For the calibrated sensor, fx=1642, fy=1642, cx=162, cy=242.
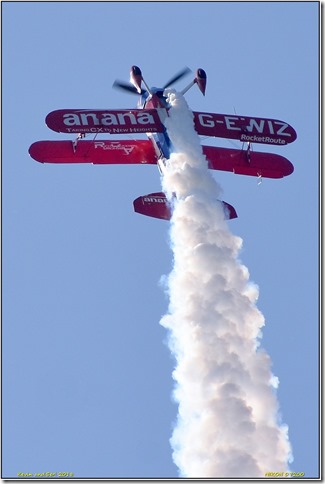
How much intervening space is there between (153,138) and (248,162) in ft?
9.33

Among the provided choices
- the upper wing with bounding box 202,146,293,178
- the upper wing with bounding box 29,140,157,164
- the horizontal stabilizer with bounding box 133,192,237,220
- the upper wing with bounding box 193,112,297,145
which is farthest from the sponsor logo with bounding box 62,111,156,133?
the upper wing with bounding box 202,146,293,178

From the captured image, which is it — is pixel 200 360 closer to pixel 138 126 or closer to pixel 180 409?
pixel 180 409

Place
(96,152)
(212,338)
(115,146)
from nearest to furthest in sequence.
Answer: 1. (212,338)
2. (96,152)
3. (115,146)

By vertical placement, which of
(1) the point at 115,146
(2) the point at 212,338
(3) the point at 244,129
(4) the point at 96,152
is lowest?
(2) the point at 212,338

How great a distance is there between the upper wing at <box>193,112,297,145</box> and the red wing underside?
143 centimetres

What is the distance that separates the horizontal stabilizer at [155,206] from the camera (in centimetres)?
4156

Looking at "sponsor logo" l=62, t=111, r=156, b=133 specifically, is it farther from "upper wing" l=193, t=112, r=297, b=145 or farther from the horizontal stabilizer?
the horizontal stabilizer

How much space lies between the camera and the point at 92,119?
4128cm

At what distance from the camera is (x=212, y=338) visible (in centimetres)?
3775

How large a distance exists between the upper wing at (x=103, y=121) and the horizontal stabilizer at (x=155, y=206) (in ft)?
5.50

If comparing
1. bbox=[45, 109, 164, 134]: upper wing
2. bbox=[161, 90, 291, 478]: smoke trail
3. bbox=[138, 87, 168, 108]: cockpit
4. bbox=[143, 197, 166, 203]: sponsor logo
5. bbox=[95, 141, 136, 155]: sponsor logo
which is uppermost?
bbox=[138, 87, 168, 108]: cockpit

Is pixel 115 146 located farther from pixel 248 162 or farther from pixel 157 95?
pixel 248 162

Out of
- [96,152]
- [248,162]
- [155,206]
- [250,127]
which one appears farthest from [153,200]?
[248,162]

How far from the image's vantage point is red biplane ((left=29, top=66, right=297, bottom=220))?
41.3m
